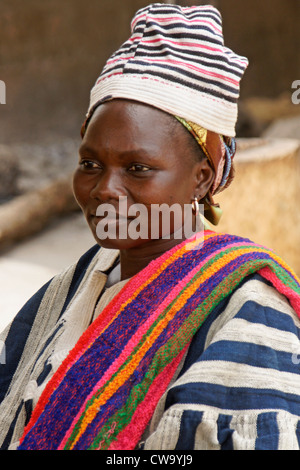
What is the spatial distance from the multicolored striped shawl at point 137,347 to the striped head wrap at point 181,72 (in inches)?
10.7

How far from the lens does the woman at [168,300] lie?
1172 millimetres

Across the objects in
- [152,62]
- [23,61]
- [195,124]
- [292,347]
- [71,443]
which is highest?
[23,61]

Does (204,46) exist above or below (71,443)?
above

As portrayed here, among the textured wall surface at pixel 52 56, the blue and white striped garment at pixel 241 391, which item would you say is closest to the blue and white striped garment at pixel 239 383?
the blue and white striped garment at pixel 241 391

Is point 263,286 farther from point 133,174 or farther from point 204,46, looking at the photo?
point 204,46

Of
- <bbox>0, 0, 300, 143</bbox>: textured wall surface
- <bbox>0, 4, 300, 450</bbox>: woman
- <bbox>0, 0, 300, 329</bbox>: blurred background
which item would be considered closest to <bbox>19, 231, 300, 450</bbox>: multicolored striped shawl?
<bbox>0, 4, 300, 450</bbox>: woman

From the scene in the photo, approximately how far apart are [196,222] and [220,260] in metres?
0.21

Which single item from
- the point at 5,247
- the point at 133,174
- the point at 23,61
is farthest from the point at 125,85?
the point at 23,61

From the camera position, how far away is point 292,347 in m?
1.23

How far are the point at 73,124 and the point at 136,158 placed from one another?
6.32 meters

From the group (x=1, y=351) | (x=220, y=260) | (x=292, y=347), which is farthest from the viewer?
(x=1, y=351)

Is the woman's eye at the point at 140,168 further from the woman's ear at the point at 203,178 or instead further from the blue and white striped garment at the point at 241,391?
the blue and white striped garment at the point at 241,391

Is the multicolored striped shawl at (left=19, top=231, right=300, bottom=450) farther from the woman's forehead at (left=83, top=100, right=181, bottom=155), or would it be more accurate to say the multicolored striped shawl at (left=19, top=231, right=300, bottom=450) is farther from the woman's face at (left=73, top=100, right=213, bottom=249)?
the woman's forehead at (left=83, top=100, right=181, bottom=155)

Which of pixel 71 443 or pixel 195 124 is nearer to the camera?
pixel 71 443
